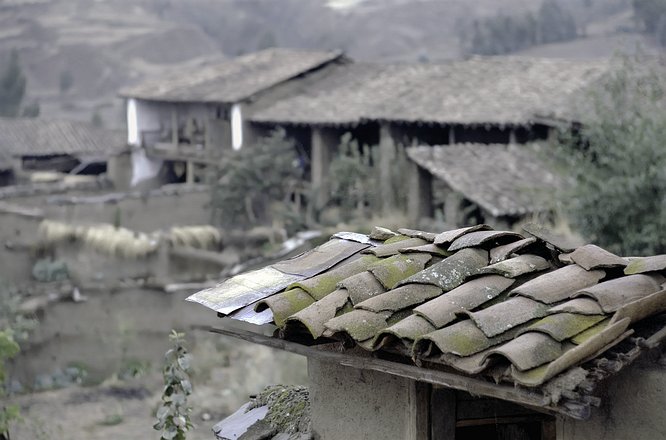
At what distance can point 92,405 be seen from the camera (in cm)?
1591

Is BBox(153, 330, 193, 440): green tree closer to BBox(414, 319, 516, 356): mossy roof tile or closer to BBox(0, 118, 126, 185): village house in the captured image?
BBox(414, 319, 516, 356): mossy roof tile

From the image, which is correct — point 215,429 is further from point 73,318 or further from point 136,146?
point 136,146

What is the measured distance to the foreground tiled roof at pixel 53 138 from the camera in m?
32.7

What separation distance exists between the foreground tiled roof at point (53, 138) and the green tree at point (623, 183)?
67.7 ft

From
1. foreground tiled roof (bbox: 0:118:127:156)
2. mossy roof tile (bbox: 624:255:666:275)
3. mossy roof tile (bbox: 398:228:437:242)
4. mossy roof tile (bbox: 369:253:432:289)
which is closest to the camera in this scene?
mossy roof tile (bbox: 624:255:666:275)

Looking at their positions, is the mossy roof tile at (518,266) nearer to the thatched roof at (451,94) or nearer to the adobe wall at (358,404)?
the adobe wall at (358,404)

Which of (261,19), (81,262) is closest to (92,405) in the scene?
(81,262)

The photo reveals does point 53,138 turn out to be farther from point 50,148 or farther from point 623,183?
point 623,183

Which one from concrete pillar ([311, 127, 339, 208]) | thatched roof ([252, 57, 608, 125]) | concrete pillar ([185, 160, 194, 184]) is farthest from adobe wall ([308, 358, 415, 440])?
concrete pillar ([185, 160, 194, 184])

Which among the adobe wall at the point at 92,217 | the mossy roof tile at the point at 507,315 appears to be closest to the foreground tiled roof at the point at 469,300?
the mossy roof tile at the point at 507,315

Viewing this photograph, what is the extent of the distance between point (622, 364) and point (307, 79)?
24.1 m

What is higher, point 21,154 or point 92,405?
point 21,154

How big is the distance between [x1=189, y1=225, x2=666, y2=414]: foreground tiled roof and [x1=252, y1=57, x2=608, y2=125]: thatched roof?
48.0ft

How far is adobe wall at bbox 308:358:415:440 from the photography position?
4.68 metres
